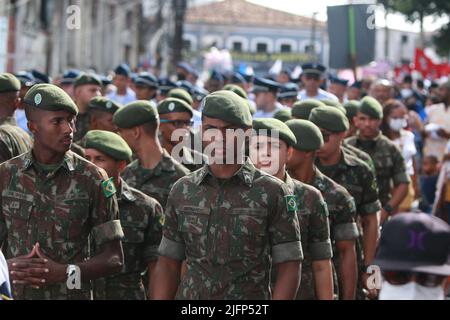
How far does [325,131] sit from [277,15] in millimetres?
89986

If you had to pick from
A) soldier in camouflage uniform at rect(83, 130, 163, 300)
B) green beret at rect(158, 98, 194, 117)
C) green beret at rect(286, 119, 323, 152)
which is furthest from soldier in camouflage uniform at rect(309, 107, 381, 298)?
soldier in camouflage uniform at rect(83, 130, 163, 300)

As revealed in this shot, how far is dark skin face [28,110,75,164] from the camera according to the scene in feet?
18.6

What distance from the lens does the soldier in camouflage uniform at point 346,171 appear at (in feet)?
26.6

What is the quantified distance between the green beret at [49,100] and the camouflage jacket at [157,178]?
1968 mm

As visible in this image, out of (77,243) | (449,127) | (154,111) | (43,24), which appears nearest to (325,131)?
(154,111)

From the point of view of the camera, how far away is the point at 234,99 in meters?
5.62

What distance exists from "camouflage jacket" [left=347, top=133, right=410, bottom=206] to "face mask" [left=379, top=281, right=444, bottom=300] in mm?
6251

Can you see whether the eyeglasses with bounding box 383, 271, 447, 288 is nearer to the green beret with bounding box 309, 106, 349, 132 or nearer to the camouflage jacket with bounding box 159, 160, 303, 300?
the camouflage jacket with bounding box 159, 160, 303, 300

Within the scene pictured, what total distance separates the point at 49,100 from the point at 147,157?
216 cm

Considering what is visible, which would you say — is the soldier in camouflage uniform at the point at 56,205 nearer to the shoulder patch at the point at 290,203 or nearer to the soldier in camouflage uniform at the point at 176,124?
the shoulder patch at the point at 290,203

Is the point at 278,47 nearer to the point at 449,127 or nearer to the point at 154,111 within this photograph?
the point at 449,127

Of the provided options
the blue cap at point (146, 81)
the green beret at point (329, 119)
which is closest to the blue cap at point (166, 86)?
the blue cap at point (146, 81)

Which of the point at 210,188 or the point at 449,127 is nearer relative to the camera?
the point at 210,188

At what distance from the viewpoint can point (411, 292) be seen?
358 cm
